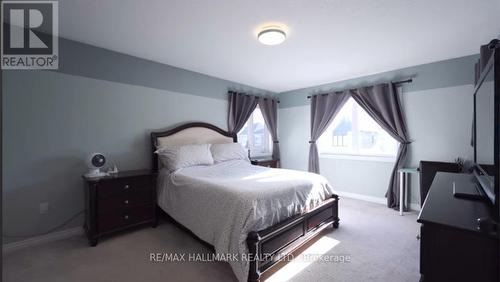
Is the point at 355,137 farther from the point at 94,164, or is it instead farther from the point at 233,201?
the point at 94,164

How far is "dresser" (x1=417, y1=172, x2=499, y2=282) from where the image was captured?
87 centimetres

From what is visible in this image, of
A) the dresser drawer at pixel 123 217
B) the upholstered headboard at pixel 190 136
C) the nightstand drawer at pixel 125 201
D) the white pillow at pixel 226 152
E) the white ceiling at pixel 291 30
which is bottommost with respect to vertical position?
the dresser drawer at pixel 123 217

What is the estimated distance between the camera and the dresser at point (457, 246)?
875 mm

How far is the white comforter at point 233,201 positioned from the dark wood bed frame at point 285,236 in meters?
0.06

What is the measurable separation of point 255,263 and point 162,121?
2.57 m

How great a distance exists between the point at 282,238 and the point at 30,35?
3.48 m

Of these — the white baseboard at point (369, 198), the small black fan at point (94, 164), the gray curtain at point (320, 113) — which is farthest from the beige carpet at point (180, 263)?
the gray curtain at point (320, 113)

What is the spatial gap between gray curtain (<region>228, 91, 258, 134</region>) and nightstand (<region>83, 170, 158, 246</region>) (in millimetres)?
1940

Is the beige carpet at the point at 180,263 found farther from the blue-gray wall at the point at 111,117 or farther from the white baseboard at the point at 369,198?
the white baseboard at the point at 369,198

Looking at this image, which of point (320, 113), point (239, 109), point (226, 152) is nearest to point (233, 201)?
point (226, 152)

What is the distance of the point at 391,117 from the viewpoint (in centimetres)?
364

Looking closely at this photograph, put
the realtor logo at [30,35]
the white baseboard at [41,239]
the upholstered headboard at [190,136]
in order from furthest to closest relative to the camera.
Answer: the upholstered headboard at [190,136], the white baseboard at [41,239], the realtor logo at [30,35]

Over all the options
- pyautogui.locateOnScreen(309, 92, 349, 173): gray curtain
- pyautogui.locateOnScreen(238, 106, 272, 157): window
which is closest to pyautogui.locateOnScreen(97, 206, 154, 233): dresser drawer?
pyautogui.locateOnScreen(238, 106, 272, 157): window

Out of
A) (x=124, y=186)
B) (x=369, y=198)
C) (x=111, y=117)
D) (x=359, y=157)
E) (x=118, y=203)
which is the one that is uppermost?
(x=111, y=117)
